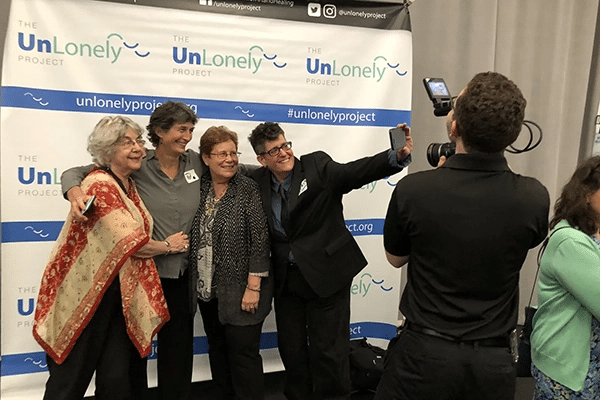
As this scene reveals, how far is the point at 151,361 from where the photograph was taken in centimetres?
268

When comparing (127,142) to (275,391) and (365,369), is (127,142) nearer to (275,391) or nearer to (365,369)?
(275,391)

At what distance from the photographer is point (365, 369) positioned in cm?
263

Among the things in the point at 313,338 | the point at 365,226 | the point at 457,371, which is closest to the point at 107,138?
the point at 313,338

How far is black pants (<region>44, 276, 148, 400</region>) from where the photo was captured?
181 centimetres

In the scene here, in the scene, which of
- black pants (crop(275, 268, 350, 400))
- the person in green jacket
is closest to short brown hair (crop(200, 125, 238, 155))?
black pants (crop(275, 268, 350, 400))

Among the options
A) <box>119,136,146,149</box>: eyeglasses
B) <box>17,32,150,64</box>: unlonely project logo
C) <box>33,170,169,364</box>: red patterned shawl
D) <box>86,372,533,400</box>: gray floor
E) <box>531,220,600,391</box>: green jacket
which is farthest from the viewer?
<box>86,372,533,400</box>: gray floor

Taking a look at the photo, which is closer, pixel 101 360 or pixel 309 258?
pixel 101 360

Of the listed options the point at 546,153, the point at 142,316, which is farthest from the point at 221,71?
the point at 546,153

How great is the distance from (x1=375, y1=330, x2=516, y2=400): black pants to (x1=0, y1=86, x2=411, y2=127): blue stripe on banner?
1778 millimetres

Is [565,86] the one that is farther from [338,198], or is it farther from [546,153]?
[338,198]

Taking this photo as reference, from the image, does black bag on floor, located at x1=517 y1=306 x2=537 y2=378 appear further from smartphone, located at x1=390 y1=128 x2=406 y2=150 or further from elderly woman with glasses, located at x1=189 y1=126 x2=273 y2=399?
elderly woman with glasses, located at x1=189 y1=126 x2=273 y2=399

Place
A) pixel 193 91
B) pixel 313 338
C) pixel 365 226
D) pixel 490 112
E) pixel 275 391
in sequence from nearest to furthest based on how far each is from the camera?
pixel 490 112, pixel 313 338, pixel 193 91, pixel 275 391, pixel 365 226

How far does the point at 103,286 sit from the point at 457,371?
1.35m

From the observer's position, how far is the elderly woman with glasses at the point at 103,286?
5.85ft
